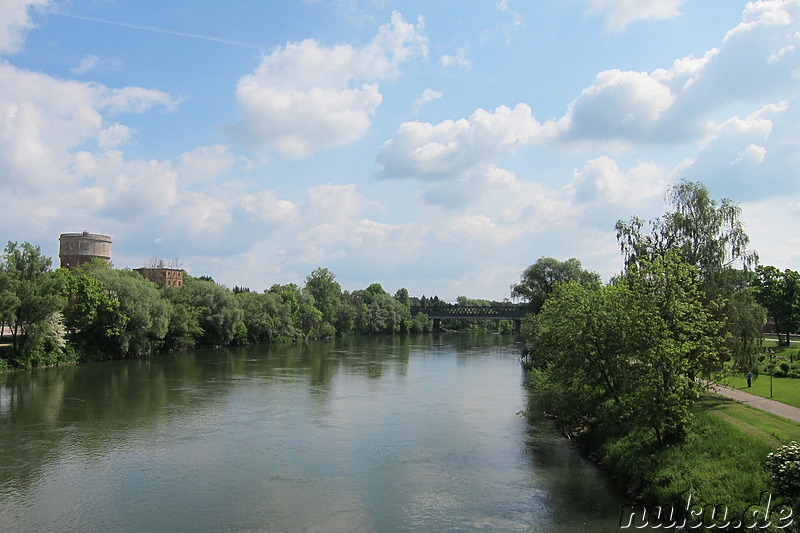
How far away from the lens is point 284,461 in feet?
66.4

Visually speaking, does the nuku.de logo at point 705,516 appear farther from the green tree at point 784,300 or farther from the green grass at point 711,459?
the green tree at point 784,300

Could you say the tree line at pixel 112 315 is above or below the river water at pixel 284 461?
above

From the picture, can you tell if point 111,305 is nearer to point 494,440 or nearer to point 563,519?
point 494,440

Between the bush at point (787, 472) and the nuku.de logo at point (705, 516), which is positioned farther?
the bush at point (787, 472)

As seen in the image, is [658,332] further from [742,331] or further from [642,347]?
[742,331]

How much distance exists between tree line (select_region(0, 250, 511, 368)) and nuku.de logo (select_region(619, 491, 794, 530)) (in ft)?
144

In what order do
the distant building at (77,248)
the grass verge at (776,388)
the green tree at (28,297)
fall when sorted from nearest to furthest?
the grass verge at (776,388), the green tree at (28,297), the distant building at (77,248)

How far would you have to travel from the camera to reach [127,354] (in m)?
54.2

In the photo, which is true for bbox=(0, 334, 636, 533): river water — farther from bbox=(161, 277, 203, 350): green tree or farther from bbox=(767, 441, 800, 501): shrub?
bbox=(161, 277, 203, 350): green tree

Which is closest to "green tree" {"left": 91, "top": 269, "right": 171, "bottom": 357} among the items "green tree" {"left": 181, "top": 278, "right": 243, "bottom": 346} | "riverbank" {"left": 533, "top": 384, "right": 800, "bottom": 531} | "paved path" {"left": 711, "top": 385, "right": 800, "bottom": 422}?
"green tree" {"left": 181, "top": 278, "right": 243, "bottom": 346}

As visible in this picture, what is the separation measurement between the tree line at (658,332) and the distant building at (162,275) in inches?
2756

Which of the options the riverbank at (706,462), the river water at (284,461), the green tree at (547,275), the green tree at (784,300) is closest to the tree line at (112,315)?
the river water at (284,461)

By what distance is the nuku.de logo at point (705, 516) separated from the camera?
1241cm

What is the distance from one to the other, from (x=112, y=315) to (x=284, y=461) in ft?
130
